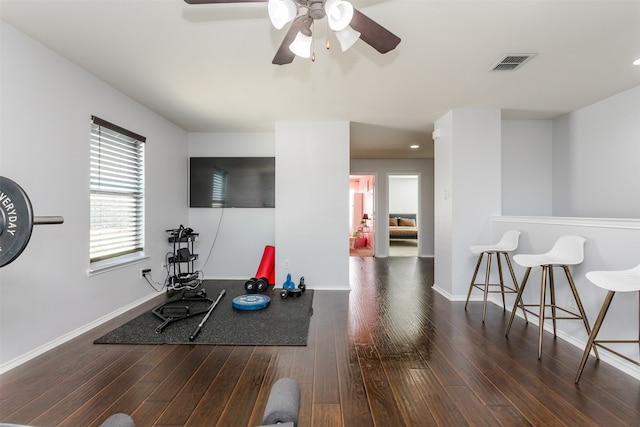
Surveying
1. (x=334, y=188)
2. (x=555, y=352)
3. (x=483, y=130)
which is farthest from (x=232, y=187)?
(x=555, y=352)

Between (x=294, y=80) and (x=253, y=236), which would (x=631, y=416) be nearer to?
(x=294, y=80)

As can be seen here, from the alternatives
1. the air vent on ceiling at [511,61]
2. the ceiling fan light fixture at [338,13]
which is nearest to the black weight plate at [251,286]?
the ceiling fan light fixture at [338,13]

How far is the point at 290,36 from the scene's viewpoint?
1.77 metres

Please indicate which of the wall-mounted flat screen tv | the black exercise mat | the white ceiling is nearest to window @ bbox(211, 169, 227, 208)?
the wall-mounted flat screen tv

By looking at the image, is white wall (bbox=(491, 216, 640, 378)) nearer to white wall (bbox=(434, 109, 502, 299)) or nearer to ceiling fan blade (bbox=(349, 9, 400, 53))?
white wall (bbox=(434, 109, 502, 299))

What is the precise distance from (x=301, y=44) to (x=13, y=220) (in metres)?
1.77

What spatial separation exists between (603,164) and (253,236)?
4.94 metres

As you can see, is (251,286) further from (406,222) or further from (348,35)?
Answer: (406,222)

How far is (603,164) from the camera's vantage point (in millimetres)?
3488

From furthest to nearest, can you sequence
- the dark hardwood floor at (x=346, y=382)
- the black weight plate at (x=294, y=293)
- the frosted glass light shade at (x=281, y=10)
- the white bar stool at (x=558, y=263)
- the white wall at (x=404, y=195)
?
1. the white wall at (x=404, y=195)
2. the black weight plate at (x=294, y=293)
3. the white bar stool at (x=558, y=263)
4. the dark hardwood floor at (x=346, y=382)
5. the frosted glass light shade at (x=281, y=10)

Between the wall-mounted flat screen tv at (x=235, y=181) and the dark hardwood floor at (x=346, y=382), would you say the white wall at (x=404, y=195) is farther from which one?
the dark hardwood floor at (x=346, y=382)

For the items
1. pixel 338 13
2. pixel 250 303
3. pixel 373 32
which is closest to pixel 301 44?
pixel 338 13

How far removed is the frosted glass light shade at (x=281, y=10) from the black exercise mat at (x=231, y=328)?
2.40m

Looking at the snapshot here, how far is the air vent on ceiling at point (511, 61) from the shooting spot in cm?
243
